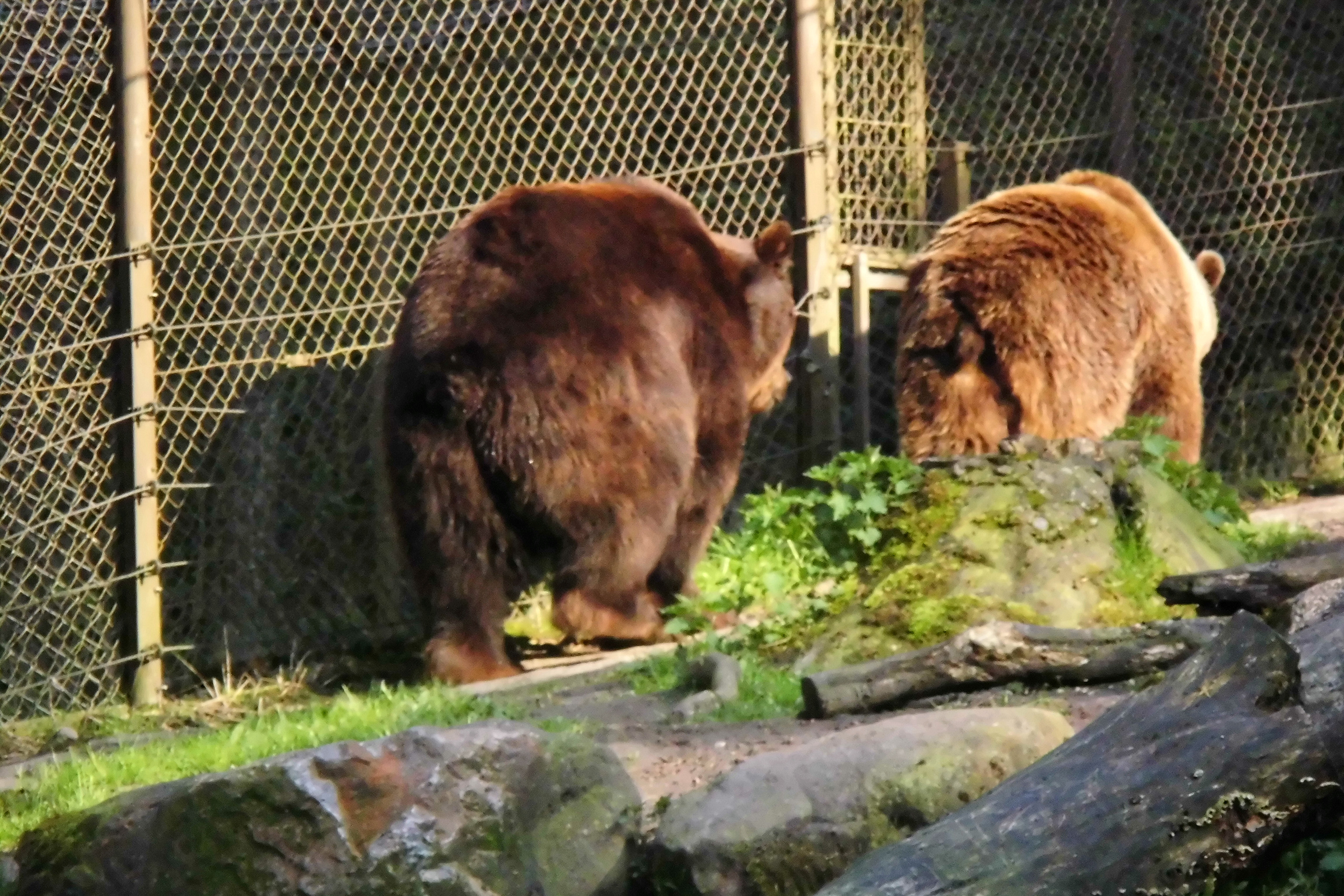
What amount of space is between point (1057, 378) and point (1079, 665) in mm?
3141

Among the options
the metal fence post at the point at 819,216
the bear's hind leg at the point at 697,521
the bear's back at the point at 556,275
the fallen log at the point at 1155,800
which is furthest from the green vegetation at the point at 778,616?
the fallen log at the point at 1155,800

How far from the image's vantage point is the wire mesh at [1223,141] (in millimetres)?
11023

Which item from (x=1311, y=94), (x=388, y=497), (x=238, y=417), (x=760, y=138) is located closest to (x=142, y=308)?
(x=238, y=417)

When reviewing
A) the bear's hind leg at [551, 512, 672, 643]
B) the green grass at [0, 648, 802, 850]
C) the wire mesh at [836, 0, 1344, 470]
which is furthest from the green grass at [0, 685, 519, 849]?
the wire mesh at [836, 0, 1344, 470]

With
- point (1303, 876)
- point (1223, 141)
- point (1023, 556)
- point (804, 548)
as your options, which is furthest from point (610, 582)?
point (1223, 141)

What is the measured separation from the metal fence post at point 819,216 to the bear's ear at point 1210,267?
2037 millimetres

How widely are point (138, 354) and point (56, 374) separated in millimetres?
442

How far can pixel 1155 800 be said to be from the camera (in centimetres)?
362

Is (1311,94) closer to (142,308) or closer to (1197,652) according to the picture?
(142,308)

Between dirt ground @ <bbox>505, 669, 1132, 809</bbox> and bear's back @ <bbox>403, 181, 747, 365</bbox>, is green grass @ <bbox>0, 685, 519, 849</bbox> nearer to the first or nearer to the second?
dirt ground @ <bbox>505, 669, 1132, 809</bbox>

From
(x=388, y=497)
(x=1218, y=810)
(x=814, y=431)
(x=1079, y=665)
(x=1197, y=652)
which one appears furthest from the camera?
(x=814, y=431)

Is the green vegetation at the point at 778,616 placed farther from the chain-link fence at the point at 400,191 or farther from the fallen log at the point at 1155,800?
the fallen log at the point at 1155,800

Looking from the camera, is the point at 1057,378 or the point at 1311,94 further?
the point at 1311,94

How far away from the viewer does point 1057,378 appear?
26.8 ft
